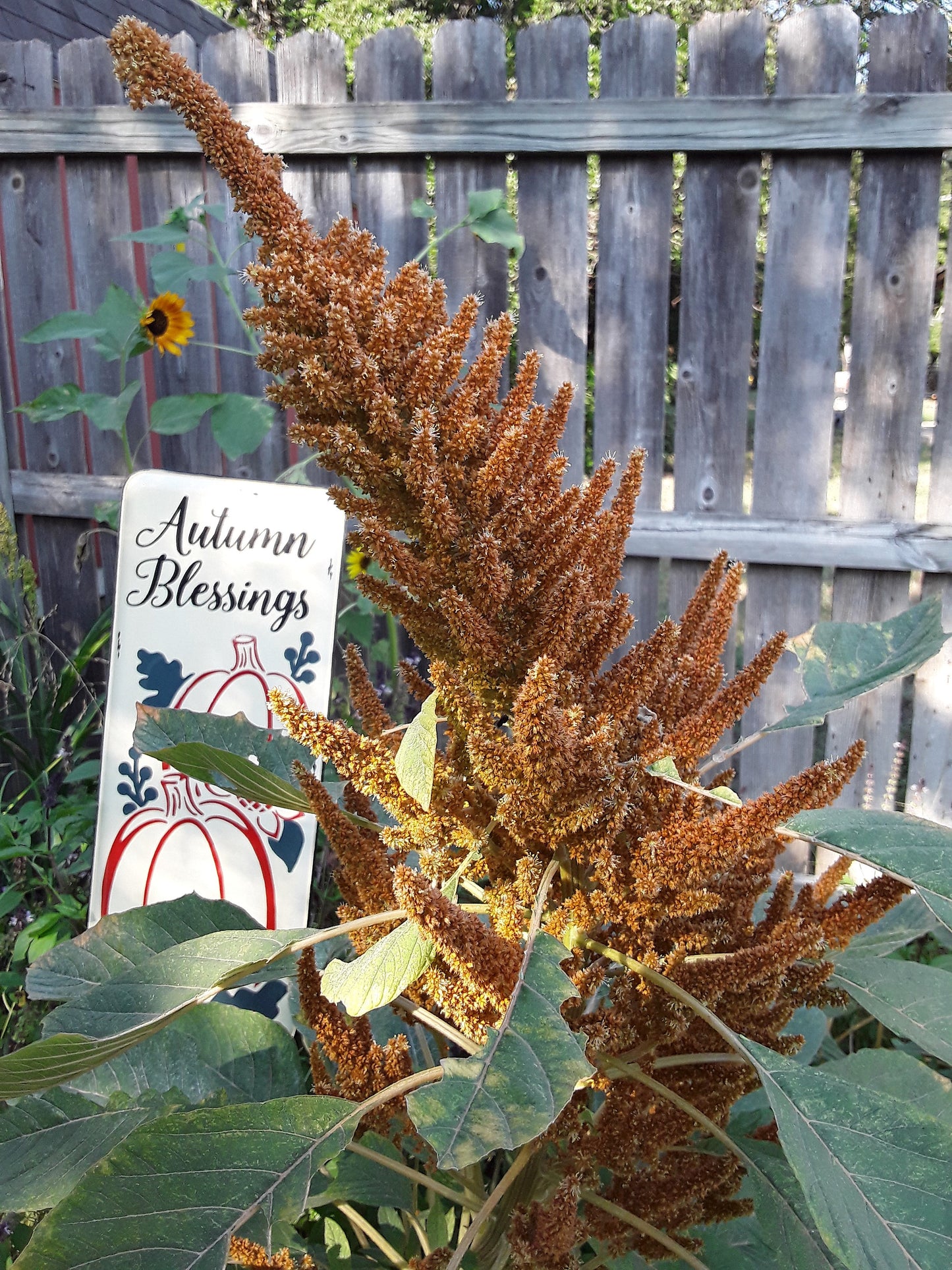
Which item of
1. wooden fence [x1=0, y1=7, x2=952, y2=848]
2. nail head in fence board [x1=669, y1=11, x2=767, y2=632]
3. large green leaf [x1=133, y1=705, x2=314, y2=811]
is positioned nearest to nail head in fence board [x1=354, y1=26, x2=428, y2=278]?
wooden fence [x1=0, y1=7, x2=952, y2=848]

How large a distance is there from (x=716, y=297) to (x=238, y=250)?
4.26 feet

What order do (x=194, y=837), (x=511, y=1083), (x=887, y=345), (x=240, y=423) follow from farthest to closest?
(x=887, y=345)
(x=240, y=423)
(x=194, y=837)
(x=511, y=1083)

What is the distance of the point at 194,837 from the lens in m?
1.53

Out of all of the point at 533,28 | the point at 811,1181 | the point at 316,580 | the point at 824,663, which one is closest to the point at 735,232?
the point at 533,28

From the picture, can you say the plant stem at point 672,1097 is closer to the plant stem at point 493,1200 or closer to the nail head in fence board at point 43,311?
the plant stem at point 493,1200

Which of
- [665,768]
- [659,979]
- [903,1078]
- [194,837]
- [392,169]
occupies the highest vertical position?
[392,169]

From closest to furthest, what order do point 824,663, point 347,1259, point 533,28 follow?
point 824,663 → point 347,1259 → point 533,28

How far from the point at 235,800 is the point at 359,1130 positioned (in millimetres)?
800

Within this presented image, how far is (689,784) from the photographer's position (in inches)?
22.7

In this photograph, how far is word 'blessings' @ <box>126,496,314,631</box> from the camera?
1.60 m

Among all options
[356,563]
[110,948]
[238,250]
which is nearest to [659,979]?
[110,948]

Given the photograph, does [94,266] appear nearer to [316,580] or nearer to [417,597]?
[316,580]

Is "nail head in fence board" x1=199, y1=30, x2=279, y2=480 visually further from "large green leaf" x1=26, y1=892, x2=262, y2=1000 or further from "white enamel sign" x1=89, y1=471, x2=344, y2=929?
"large green leaf" x1=26, y1=892, x2=262, y2=1000

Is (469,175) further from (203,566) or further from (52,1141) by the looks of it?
(52,1141)
